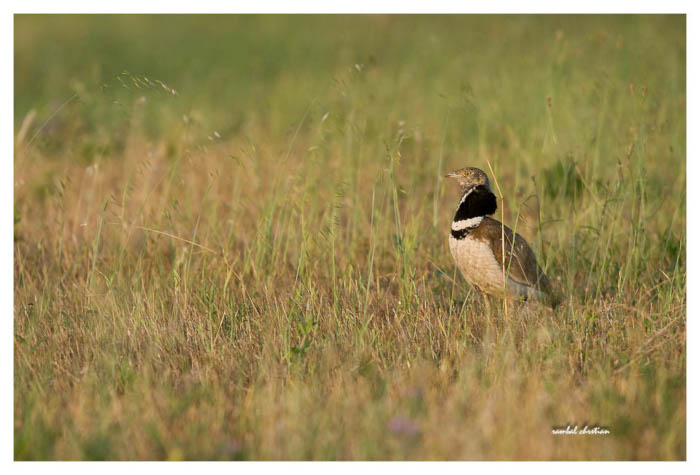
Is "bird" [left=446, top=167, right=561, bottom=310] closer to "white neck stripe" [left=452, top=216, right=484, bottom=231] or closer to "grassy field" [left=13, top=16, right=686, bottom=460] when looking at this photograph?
"white neck stripe" [left=452, top=216, right=484, bottom=231]

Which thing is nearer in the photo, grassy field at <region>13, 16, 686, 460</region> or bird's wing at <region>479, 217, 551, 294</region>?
grassy field at <region>13, 16, 686, 460</region>


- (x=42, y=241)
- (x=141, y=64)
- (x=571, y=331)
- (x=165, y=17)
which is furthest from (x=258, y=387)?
(x=165, y=17)

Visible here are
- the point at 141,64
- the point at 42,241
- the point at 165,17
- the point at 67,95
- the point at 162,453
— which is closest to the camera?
the point at 162,453

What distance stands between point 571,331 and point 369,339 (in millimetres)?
1130

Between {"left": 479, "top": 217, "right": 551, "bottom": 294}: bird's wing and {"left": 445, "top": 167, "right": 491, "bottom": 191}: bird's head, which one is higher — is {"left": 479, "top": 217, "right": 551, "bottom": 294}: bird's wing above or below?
below

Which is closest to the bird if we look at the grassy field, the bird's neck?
the bird's neck

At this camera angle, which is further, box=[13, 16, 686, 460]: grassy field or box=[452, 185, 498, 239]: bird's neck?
box=[452, 185, 498, 239]: bird's neck

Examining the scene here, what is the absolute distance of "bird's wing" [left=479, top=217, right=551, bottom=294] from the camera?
3.98 metres

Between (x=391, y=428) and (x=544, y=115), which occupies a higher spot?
(x=544, y=115)

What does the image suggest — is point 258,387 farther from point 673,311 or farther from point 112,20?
point 112,20

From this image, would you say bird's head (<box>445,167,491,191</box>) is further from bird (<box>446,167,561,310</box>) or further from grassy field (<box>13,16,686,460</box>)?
grassy field (<box>13,16,686,460</box>)

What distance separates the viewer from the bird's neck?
4074 millimetres

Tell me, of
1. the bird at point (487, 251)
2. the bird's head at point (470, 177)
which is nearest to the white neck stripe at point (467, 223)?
the bird at point (487, 251)

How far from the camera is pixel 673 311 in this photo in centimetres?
390
